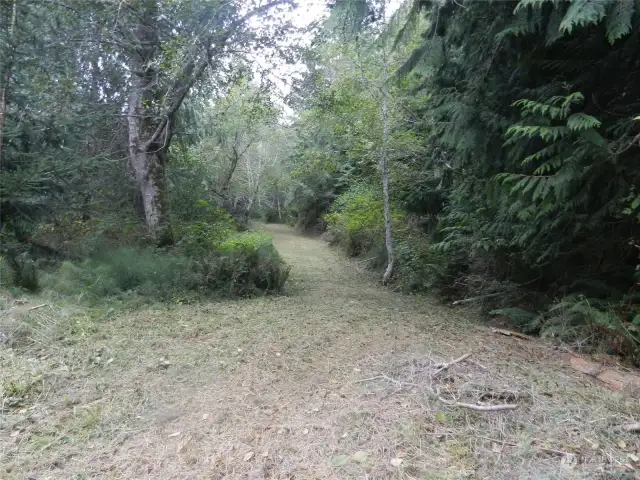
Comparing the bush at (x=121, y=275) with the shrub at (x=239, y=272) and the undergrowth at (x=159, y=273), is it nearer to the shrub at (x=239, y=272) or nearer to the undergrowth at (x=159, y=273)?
the undergrowth at (x=159, y=273)

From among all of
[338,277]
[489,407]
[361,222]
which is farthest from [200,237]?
[489,407]

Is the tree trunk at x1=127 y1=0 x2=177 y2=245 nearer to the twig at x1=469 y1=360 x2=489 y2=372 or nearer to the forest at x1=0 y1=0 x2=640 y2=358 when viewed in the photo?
the forest at x1=0 y1=0 x2=640 y2=358

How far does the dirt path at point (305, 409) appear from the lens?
2.43m

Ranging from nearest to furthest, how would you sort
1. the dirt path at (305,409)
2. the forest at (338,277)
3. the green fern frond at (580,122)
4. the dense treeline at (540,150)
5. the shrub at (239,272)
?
the dirt path at (305,409) < the forest at (338,277) < the green fern frond at (580,122) < the dense treeline at (540,150) < the shrub at (239,272)

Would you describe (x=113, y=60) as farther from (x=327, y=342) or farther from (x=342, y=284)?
(x=327, y=342)

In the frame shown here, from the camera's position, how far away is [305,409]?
10.1ft

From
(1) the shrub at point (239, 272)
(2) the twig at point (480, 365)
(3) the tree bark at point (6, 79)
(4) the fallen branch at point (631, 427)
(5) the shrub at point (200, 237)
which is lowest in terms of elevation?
(4) the fallen branch at point (631, 427)

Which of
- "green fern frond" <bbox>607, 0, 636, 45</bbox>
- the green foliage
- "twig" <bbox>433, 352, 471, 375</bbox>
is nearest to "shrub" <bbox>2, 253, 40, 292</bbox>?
"twig" <bbox>433, 352, 471, 375</bbox>

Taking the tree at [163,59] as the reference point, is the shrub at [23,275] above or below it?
below

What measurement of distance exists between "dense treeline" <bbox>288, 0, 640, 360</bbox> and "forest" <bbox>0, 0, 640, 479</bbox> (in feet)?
0.10

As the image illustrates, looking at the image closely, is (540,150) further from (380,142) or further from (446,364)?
(380,142)

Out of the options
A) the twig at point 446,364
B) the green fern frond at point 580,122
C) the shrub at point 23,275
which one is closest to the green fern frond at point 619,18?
the green fern frond at point 580,122

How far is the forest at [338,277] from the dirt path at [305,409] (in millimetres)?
19

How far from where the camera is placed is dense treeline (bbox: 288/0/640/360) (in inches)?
143
